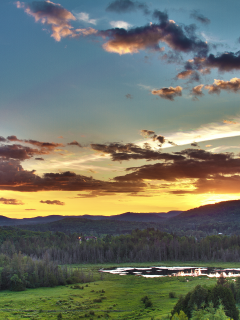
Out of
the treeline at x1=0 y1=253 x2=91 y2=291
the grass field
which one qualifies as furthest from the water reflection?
the treeline at x1=0 y1=253 x2=91 y2=291

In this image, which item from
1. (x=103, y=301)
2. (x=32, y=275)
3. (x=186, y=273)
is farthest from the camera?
(x=186, y=273)

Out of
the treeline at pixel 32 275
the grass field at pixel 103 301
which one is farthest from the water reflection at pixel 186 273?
the treeline at pixel 32 275

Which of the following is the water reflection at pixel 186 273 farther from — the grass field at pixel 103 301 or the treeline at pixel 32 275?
the treeline at pixel 32 275

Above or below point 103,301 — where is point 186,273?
below

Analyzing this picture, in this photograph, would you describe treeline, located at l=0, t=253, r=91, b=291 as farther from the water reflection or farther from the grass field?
the water reflection

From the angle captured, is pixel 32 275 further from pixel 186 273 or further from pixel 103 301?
pixel 186 273

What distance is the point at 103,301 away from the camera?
92.7 m

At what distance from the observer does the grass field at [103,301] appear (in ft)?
246

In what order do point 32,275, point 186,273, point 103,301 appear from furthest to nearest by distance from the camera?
1. point 186,273
2. point 32,275
3. point 103,301

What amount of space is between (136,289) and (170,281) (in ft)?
70.1

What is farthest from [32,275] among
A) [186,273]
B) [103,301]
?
[186,273]

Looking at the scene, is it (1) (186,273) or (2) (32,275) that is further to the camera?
(1) (186,273)

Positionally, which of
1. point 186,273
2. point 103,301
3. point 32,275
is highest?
point 103,301

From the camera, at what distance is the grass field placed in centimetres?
7500
